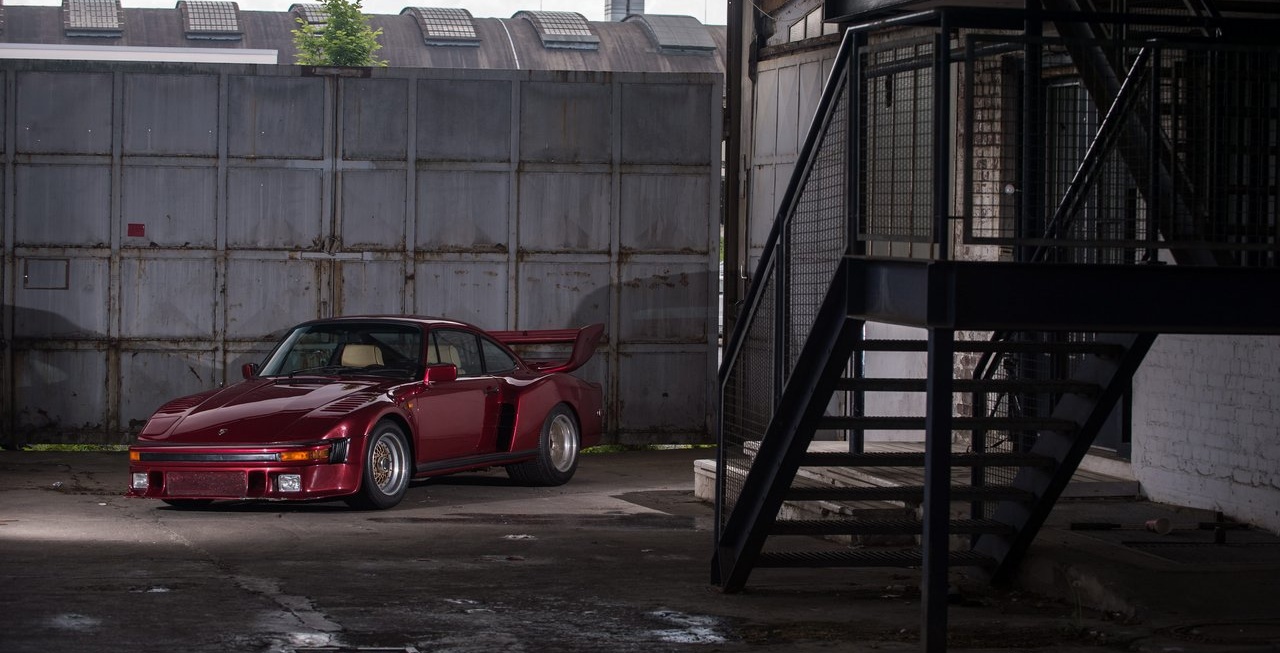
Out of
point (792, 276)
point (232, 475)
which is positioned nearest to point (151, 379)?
point (232, 475)

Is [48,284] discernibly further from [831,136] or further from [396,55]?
[396,55]

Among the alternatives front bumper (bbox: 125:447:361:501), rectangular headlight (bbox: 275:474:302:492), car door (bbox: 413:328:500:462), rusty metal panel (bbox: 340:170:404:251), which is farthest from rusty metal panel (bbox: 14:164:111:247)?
rectangular headlight (bbox: 275:474:302:492)

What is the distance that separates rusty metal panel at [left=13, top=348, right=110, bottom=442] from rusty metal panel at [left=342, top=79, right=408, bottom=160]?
338 cm

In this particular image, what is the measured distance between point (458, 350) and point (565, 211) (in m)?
4.63

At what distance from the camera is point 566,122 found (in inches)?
683

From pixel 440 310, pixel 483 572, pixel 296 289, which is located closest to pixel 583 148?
pixel 440 310

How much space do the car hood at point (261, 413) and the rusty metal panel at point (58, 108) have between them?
5.82 m

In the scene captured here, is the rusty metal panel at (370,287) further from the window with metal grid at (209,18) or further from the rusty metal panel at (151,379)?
the window with metal grid at (209,18)

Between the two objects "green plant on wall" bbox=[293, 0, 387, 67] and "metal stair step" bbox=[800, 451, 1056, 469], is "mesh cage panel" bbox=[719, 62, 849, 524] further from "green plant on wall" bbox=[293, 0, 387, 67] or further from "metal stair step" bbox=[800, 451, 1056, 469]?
"green plant on wall" bbox=[293, 0, 387, 67]

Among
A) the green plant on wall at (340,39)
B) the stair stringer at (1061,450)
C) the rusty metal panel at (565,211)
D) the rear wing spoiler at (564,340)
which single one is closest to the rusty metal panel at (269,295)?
the rusty metal panel at (565,211)

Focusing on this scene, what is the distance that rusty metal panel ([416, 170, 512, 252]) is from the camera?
17.2 m

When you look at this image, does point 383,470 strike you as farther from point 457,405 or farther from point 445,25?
point 445,25

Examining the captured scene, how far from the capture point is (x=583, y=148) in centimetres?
1739

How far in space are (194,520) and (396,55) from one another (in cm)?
3875
